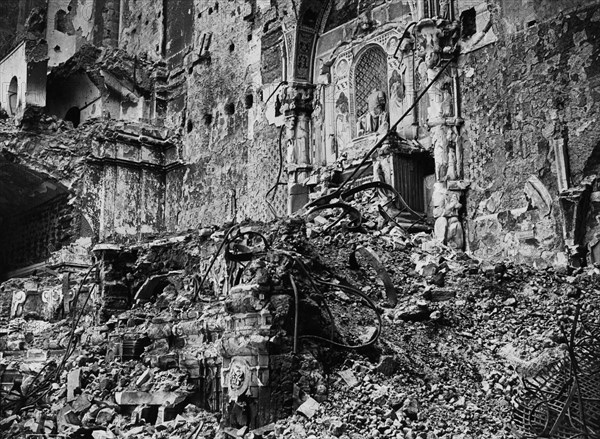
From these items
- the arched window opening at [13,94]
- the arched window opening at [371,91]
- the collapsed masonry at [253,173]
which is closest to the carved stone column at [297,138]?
the collapsed masonry at [253,173]

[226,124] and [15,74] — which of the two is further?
[15,74]

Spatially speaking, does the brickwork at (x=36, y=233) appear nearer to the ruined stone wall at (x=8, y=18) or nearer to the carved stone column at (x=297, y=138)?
the carved stone column at (x=297, y=138)

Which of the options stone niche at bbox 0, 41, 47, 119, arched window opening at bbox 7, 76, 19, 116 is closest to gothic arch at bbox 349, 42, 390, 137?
stone niche at bbox 0, 41, 47, 119

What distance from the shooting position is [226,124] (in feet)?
55.5

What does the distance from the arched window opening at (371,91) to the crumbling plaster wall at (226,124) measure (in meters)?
2.06

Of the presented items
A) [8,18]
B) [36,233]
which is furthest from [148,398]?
[8,18]

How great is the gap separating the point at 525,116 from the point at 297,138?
5157 mm

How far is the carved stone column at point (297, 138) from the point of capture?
570 inches

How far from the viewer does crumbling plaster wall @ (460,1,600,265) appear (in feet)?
32.8

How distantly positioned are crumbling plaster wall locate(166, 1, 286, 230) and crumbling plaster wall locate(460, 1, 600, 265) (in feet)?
15.7

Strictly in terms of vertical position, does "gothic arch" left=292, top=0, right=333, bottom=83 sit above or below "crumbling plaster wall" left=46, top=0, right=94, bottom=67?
below

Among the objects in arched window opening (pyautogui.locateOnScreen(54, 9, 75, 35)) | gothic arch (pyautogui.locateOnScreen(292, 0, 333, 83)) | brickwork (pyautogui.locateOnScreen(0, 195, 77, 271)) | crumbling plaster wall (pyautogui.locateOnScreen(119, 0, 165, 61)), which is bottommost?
brickwork (pyautogui.locateOnScreen(0, 195, 77, 271))

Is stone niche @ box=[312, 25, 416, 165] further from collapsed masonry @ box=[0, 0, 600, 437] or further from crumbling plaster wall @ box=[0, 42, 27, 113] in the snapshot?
crumbling plaster wall @ box=[0, 42, 27, 113]

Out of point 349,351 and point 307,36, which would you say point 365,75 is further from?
point 349,351
